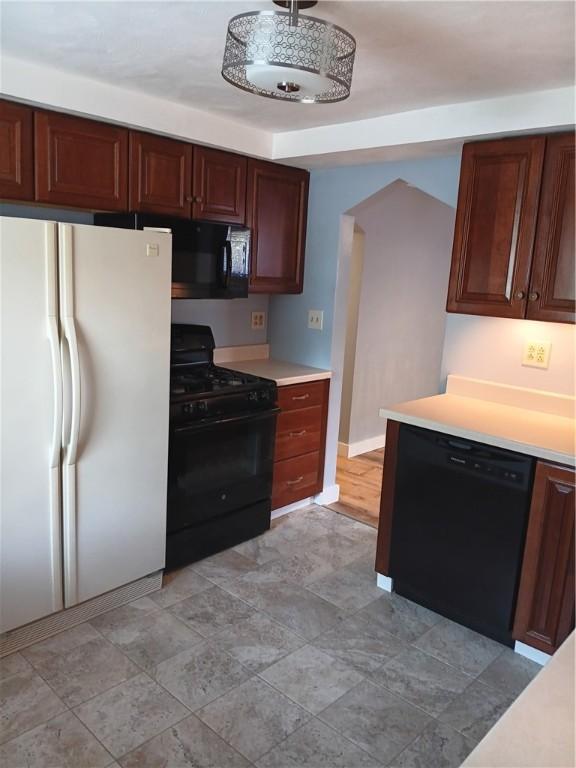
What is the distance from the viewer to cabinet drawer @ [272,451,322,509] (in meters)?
3.52

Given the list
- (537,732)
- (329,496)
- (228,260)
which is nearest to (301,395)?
(329,496)

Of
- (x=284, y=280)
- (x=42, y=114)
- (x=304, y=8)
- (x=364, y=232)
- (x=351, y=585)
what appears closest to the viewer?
(x=304, y=8)

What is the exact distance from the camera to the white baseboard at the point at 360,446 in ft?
15.9

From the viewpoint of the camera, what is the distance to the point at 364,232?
4441 millimetres

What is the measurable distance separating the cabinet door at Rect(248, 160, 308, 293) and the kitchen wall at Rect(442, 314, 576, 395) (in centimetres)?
109

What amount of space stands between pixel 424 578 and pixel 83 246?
6.64 ft

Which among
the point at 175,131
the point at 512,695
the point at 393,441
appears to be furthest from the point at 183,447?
the point at 512,695

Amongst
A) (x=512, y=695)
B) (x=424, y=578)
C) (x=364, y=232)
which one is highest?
(x=364, y=232)

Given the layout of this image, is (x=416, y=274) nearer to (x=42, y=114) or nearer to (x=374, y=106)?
(x=374, y=106)

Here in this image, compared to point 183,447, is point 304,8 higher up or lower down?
higher up

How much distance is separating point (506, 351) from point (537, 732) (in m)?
2.28

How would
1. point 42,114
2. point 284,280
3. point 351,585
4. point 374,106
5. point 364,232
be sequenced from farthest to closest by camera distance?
point 364,232 < point 284,280 < point 351,585 < point 374,106 < point 42,114

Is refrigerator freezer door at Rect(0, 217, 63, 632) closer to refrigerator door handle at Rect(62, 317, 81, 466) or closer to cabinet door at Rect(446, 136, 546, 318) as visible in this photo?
refrigerator door handle at Rect(62, 317, 81, 466)

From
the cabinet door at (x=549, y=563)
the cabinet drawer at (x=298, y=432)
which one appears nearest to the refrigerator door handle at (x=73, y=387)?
the cabinet drawer at (x=298, y=432)
